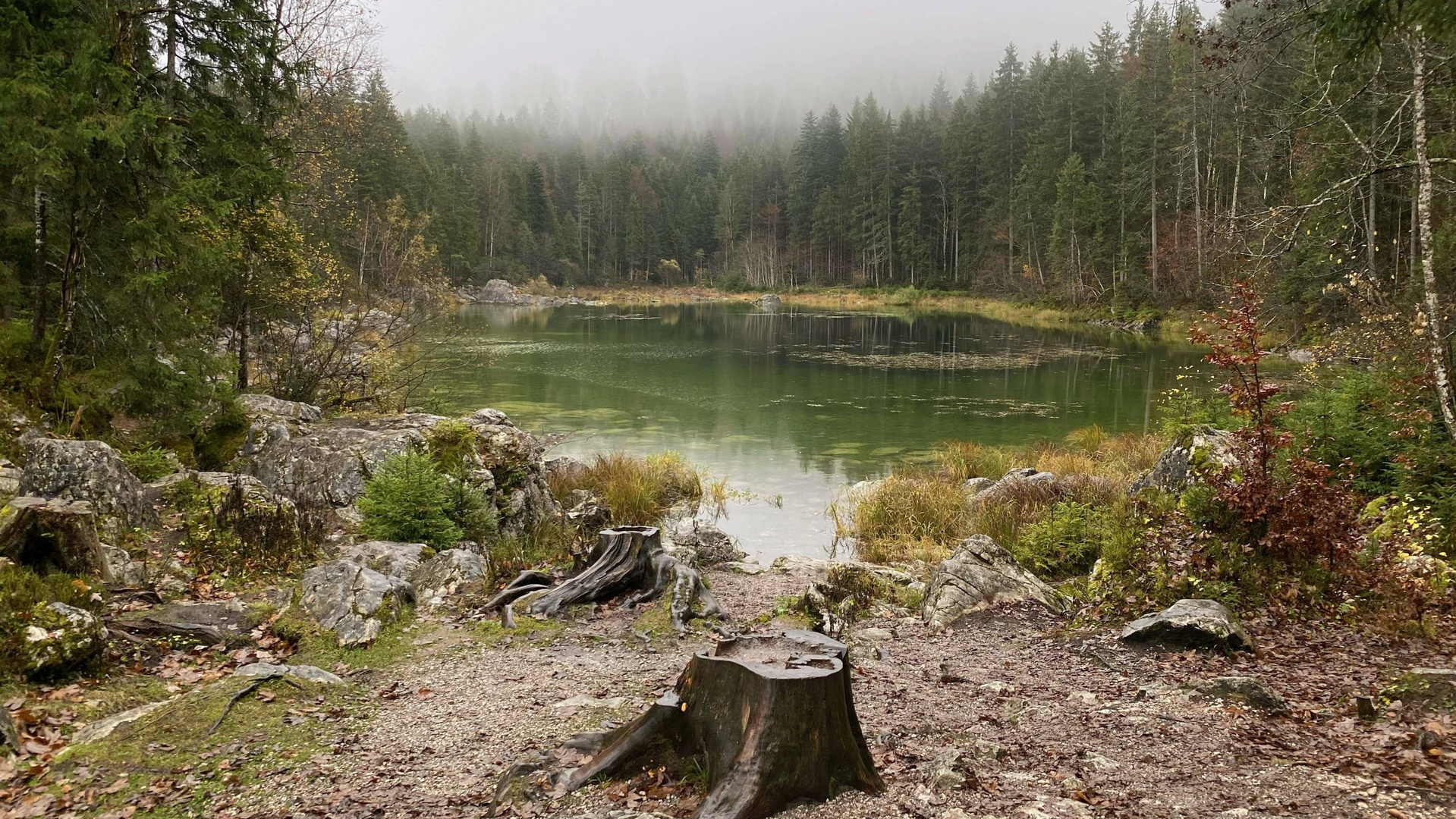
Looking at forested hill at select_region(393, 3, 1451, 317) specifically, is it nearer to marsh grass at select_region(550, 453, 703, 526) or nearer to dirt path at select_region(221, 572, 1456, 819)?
dirt path at select_region(221, 572, 1456, 819)

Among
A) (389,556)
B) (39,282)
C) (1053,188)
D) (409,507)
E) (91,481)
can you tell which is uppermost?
(1053,188)

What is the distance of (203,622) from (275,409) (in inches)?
232

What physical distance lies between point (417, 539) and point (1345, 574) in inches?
327

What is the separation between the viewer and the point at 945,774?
12.5ft

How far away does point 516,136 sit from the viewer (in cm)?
17112

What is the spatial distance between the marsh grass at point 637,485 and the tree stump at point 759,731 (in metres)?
7.58

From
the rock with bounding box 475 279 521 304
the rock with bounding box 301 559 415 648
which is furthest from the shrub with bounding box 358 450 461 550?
the rock with bounding box 475 279 521 304

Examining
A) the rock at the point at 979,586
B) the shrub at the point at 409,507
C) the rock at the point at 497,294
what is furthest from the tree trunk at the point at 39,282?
the rock at the point at 497,294

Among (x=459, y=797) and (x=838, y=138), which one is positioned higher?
(x=838, y=138)

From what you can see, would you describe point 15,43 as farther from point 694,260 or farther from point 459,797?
point 694,260

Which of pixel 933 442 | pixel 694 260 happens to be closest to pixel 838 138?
pixel 694 260

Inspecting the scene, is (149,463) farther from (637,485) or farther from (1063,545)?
(1063,545)

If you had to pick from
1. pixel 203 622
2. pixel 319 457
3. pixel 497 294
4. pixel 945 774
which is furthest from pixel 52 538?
pixel 497 294

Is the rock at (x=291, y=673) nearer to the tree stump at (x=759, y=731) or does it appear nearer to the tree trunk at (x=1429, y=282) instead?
the tree stump at (x=759, y=731)
